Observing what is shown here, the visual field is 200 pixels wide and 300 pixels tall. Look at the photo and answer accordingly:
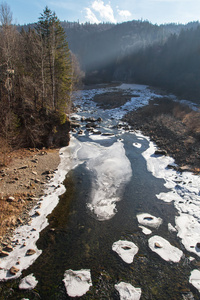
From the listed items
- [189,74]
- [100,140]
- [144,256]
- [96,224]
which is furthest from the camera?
[189,74]

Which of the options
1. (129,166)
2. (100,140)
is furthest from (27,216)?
(100,140)

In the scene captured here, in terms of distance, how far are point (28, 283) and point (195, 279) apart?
647 centimetres

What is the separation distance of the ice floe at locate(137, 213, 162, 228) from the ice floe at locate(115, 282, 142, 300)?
11.4 feet

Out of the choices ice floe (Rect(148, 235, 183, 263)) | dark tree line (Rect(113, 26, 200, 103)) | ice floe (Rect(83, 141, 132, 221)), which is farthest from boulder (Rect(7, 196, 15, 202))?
dark tree line (Rect(113, 26, 200, 103))

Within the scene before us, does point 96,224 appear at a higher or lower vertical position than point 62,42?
lower

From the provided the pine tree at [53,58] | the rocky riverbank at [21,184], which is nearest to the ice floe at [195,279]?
the rocky riverbank at [21,184]

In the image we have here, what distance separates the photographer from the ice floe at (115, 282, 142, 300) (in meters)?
6.37

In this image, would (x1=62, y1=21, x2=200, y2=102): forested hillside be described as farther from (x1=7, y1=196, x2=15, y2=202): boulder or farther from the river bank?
(x1=7, y1=196, x2=15, y2=202): boulder

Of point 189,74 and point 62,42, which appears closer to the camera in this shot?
point 62,42

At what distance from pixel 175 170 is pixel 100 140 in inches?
404

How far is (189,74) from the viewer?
70750mm

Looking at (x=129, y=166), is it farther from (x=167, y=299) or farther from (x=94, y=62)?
(x=94, y=62)

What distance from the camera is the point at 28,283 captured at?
21.5 feet

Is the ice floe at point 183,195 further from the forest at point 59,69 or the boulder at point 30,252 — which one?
the forest at point 59,69
